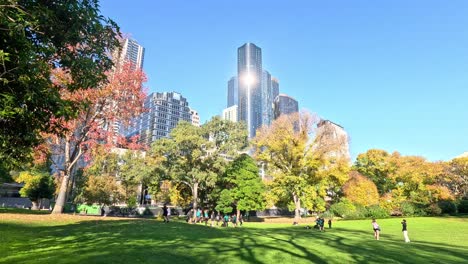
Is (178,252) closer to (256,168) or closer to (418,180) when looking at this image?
(256,168)

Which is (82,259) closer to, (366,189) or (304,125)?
(304,125)

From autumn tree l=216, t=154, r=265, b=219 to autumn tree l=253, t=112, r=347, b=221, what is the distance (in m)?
2.30

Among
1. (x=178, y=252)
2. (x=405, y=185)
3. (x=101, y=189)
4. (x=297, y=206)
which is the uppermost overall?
(x=405, y=185)

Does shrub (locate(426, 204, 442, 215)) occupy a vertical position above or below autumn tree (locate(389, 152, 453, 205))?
below

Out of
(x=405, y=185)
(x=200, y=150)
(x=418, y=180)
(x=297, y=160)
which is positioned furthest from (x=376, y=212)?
(x=200, y=150)

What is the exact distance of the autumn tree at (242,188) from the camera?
46.9 meters

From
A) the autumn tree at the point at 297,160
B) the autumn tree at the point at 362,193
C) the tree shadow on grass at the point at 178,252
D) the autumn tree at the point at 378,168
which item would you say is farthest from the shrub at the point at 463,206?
the tree shadow on grass at the point at 178,252

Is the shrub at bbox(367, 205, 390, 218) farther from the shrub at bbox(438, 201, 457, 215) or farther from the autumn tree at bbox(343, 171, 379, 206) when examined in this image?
the shrub at bbox(438, 201, 457, 215)

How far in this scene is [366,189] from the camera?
55.4 m

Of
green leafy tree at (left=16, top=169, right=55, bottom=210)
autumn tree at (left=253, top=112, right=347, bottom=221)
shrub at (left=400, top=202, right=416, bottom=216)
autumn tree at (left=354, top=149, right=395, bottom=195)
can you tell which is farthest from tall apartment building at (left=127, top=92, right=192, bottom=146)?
shrub at (left=400, top=202, right=416, bottom=216)

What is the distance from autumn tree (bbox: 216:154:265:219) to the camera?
154 ft

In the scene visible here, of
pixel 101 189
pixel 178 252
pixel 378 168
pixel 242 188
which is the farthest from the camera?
pixel 378 168

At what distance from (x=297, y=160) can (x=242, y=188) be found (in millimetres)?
10049

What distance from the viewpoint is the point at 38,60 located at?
9.17 m
